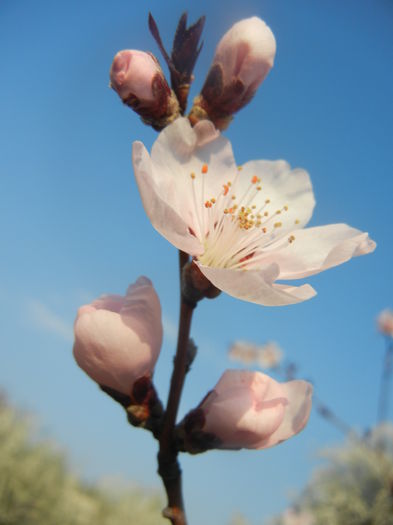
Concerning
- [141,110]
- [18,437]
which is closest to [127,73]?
[141,110]

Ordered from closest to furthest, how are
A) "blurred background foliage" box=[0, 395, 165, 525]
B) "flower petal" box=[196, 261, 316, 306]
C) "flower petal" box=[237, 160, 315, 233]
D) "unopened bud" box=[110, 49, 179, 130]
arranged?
"flower petal" box=[196, 261, 316, 306], "unopened bud" box=[110, 49, 179, 130], "flower petal" box=[237, 160, 315, 233], "blurred background foliage" box=[0, 395, 165, 525]

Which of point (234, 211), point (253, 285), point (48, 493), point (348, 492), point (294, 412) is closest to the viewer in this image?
point (253, 285)

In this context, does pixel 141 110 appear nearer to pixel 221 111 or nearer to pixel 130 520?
pixel 221 111

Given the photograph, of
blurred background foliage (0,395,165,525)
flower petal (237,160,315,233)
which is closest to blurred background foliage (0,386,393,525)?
blurred background foliage (0,395,165,525)

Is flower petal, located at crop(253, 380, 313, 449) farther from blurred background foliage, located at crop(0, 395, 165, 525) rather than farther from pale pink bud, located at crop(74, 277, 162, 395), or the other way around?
blurred background foliage, located at crop(0, 395, 165, 525)

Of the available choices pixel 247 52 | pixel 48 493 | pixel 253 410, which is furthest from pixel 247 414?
pixel 48 493

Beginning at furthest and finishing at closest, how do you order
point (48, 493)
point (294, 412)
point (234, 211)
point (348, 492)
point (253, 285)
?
1. point (348, 492)
2. point (48, 493)
3. point (234, 211)
4. point (294, 412)
5. point (253, 285)

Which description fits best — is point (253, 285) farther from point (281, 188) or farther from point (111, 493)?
point (111, 493)
